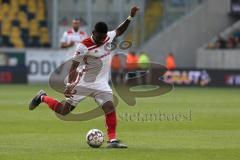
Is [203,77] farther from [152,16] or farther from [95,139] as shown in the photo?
[95,139]

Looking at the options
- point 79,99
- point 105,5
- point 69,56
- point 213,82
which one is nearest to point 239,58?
point 213,82

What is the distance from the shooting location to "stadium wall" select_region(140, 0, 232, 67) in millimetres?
46438

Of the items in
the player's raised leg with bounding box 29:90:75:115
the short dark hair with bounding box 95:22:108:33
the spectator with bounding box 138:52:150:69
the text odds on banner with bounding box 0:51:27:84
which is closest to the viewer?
the short dark hair with bounding box 95:22:108:33

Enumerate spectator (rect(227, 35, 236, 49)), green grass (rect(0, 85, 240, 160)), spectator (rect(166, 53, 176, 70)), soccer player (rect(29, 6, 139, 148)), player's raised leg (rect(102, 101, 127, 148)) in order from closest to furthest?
green grass (rect(0, 85, 240, 160)), player's raised leg (rect(102, 101, 127, 148)), soccer player (rect(29, 6, 139, 148)), spectator (rect(166, 53, 176, 70)), spectator (rect(227, 35, 236, 49))

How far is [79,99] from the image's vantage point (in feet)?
45.2

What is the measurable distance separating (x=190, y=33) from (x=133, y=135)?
3230cm

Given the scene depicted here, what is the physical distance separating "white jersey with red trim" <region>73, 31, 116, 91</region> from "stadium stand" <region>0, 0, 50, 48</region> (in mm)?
31191

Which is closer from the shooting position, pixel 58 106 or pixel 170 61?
pixel 58 106

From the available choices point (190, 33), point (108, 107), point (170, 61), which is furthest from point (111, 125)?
point (190, 33)

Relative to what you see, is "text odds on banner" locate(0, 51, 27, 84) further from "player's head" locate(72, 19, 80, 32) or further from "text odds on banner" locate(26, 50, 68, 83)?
"player's head" locate(72, 19, 80, 32)

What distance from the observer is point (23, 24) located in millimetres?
45156

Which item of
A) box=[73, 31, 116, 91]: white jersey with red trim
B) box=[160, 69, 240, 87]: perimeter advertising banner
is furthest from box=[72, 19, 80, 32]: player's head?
box=[160, 69, 240, 87]: perimeter advertising banner

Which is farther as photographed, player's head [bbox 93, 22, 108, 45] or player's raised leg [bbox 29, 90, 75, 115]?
player's raised leg [bbox 29, 90, 75, 115]

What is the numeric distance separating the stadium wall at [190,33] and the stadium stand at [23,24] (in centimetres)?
629
